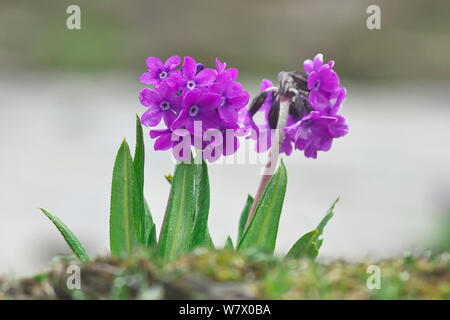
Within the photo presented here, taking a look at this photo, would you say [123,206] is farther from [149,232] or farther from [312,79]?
[312,79]


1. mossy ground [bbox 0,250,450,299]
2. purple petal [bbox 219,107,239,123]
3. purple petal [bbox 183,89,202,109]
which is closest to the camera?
mossy ground [bbox 0,250,450,299]

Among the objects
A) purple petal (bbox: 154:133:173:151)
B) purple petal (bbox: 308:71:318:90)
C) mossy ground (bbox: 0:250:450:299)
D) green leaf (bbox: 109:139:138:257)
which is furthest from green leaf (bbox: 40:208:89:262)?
purple petal (bbox: 308:71:318:90)

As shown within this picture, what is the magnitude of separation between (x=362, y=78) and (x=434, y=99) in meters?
1.65

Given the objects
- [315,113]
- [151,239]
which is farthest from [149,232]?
[315,113]

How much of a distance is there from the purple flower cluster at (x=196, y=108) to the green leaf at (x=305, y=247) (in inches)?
11.9

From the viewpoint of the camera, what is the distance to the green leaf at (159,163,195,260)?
1923mm

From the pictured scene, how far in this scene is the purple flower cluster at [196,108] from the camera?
1850mm

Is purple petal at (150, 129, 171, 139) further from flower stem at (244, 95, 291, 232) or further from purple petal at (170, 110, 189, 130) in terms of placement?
flower stem at (244, 95, 291, 232)

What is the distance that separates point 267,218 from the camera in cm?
195

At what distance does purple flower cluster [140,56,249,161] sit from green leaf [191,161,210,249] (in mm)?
78

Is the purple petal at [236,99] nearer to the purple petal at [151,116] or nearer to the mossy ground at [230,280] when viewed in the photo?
the purple petal at [151,116]

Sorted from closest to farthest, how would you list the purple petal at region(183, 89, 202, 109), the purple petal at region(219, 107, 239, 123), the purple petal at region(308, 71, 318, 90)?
1. the purple petal at region(183, 89, 202, 109)
2. the purple petal at region(219, 107, 239, 123)
3. the purple petal at region(308, 71, 318, 90)

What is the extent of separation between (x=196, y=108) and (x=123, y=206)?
0.34 meters
